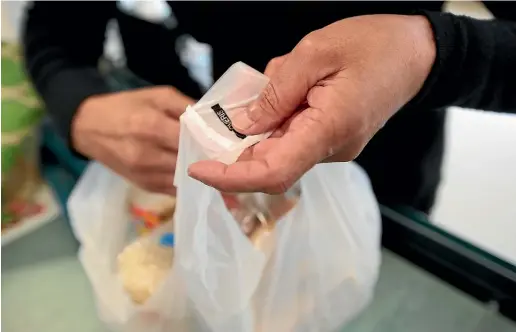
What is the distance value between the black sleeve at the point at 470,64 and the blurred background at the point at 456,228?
0.19ft

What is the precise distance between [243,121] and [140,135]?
178 mm

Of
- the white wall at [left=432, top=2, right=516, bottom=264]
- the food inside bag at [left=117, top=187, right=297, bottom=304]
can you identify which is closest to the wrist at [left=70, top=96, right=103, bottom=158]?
the food inside bag at [left=117, top=187, right=297, bottom=304]

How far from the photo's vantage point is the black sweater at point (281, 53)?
419 millimetres

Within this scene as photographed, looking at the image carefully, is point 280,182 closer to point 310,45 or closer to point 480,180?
point 310,45

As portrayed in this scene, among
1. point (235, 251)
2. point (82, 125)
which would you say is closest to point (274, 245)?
point (235, 251)

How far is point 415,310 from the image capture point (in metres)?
0.50

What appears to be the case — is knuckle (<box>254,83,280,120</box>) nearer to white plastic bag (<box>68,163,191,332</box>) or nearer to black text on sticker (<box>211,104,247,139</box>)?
black text on sticker (<box>211,104,247,139</box>)

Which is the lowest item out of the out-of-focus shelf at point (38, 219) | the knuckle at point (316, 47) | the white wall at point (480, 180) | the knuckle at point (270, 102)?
the out-of-focus shelf at point (38, 219)

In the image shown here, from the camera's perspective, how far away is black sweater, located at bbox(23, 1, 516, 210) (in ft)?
1.37

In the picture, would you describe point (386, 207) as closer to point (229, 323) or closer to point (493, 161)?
point (493, 161)

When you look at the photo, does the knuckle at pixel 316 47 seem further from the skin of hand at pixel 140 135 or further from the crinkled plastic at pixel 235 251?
the skin of hand at pixel 140 135

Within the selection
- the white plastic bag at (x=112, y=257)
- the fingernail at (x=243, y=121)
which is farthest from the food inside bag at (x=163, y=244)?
the fingernail at (x=243, y=121)

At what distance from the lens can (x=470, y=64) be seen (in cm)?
42

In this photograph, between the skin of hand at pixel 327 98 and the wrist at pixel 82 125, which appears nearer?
the skin of hand at pixel 327 98
